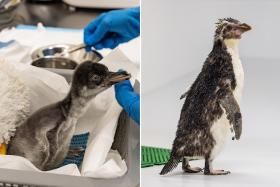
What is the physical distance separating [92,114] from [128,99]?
95 millimetres

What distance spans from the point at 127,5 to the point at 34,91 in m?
0.46

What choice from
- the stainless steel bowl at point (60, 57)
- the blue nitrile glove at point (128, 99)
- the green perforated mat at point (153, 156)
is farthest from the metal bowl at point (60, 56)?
the green perforated mat at point (153, 156)

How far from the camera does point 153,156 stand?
33 cm

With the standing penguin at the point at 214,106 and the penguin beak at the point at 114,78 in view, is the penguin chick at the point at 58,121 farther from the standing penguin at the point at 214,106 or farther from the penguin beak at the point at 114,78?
the standing penguin at the point at 214,106

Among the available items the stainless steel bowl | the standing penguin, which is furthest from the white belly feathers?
the stainless steel bowl

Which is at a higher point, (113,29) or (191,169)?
(113,29)

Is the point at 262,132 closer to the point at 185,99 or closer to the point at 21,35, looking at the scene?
the point at 185,99

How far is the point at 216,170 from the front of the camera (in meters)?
0.32

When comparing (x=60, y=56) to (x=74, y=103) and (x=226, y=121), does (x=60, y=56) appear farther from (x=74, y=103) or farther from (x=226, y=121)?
(x=226, y=121)

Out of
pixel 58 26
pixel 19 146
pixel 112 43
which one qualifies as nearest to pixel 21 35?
pixel 58 26

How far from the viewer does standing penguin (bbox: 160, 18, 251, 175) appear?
316mm

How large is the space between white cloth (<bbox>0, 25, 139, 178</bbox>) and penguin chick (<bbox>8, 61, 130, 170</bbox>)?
0.08 feet

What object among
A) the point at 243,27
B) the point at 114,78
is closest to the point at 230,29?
the point at 243,27

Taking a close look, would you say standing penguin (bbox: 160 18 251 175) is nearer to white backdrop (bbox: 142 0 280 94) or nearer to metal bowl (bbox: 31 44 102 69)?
white backdrop (bbox: 142 0 280 94)
